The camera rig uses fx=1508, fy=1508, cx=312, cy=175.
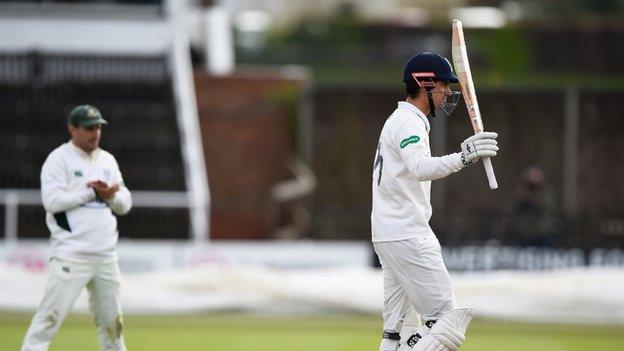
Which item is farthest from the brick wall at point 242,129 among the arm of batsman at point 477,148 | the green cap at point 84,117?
the arm of batsman at point 477,148

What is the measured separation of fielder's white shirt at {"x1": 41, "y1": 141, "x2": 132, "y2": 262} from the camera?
974 centimetres

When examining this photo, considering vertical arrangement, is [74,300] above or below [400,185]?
below

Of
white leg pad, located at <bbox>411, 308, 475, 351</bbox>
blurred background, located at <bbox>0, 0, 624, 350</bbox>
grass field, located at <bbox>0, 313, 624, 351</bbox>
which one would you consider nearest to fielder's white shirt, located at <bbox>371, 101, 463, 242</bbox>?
→ white leg pad, located at <bbox>411, 308, 475, 351</bbox>

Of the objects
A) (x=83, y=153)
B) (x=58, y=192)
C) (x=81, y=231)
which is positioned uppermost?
(x=83, y=153)

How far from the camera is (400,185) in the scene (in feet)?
28.1

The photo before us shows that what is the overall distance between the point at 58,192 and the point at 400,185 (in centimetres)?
244

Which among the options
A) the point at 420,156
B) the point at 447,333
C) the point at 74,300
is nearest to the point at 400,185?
the point at 420,156

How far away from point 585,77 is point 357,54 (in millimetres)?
6031

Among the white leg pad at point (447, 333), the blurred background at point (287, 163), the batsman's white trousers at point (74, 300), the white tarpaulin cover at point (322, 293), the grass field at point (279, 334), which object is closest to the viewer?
the white leg pad at point (447, 333)

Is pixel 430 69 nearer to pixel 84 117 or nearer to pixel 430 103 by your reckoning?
pixel 430 103

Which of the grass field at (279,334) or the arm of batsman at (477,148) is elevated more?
the arm of batsman at (477,148)

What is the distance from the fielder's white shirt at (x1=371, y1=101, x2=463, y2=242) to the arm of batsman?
257 mm

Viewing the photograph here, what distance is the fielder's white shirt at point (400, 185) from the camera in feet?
27.8

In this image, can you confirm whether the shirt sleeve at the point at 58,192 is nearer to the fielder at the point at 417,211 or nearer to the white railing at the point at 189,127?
the fielder at the point at 417,211
